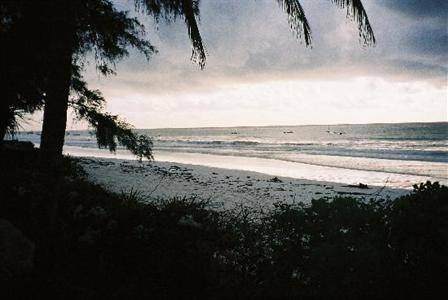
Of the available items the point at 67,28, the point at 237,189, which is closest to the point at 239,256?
the point at 67,28

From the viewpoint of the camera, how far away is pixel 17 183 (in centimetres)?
713

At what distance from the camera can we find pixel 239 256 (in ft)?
15.1

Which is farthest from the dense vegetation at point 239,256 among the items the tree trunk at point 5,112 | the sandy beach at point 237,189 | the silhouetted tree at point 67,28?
the sandy beach at point 237,189

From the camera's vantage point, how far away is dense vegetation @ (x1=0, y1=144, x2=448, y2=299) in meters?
2.91

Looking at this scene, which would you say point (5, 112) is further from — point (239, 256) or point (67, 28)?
point (239, 256)

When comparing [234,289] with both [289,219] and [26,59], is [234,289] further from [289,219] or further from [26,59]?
[26,59]

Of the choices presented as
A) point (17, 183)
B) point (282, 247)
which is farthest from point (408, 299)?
point (17, 183)

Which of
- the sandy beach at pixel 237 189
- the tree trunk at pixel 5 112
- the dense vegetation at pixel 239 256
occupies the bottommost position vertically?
the sandy beach at pixel 237 189

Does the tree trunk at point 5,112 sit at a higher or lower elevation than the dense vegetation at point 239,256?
higher

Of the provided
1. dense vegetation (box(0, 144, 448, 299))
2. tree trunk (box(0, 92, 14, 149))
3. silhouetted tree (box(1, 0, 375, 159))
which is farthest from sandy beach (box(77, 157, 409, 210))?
silhouetted tree (box(1, 0, 375, 159))

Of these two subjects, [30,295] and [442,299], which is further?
[30,295]

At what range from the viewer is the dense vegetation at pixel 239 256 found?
9.55 ft

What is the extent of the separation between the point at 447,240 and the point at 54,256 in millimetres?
4178

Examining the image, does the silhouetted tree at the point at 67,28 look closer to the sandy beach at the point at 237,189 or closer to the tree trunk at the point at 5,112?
the tree trunk at the point at 5,112
